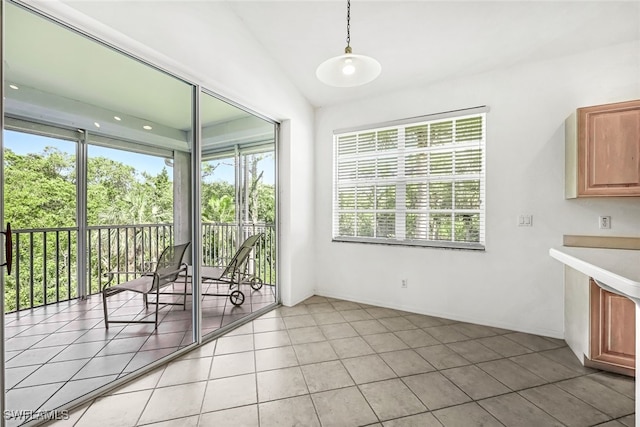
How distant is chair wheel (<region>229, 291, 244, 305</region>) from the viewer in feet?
11.5

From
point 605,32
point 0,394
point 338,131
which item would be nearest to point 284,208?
point 338,131

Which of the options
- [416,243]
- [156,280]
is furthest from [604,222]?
[156,280]

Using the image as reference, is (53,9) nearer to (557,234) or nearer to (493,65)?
(493,65)

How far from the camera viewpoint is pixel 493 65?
115 inches

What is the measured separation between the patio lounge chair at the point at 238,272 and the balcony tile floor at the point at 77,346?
565 mm

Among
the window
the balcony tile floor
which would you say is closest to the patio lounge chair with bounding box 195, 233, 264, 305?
the balcony tile floor

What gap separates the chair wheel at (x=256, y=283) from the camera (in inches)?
151

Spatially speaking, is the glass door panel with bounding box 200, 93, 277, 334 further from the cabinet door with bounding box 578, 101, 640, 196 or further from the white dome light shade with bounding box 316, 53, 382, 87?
the cabinet door with bounding box 578, 101, 640, 196

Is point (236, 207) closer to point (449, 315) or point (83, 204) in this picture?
point (83, 204)

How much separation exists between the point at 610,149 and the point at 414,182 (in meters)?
1.67

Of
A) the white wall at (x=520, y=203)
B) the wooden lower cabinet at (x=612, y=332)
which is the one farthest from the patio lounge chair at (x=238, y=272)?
the wooden lower cabinet at (x=612, y=332)

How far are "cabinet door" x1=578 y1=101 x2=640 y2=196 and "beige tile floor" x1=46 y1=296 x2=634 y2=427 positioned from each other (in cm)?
145

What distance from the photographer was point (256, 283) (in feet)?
12.8

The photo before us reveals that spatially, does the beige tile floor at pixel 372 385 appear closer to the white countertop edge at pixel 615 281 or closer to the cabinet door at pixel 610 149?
the white countertop edge at pixel 615 281
